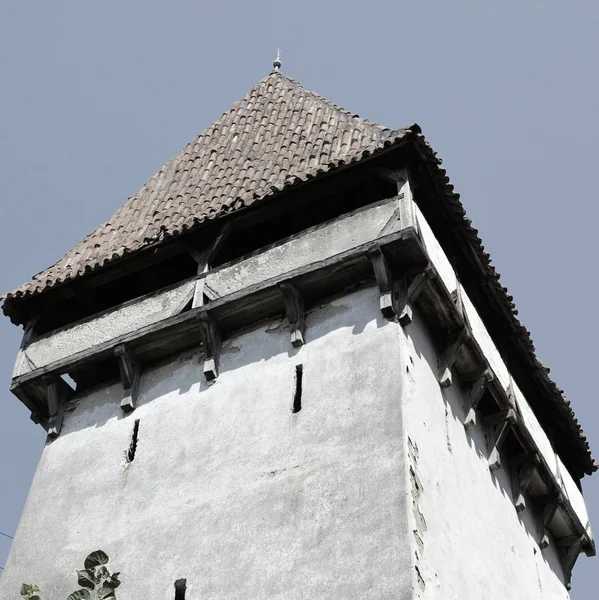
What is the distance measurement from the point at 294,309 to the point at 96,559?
357 centimetres

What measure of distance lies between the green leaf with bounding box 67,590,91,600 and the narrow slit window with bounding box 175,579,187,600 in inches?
36.7

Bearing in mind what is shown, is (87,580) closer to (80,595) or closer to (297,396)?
(80,595)

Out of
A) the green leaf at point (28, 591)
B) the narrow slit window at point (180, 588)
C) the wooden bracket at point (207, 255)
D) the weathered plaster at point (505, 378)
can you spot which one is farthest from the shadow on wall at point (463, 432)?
the green leaf at point (28, 591)

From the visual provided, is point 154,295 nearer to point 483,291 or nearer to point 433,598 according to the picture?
point 483,291

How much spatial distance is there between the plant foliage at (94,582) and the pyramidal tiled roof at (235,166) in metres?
4.34

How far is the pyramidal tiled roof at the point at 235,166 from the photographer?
1692 cm

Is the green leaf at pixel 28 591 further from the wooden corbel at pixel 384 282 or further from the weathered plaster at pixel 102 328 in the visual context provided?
the wooden corbel at pixel 384 282

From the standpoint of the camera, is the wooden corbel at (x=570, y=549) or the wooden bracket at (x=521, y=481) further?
the wooden corbel at (x=570, y=549)

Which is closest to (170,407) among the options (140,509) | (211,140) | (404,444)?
(140,509)

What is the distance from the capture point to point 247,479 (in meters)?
14.1

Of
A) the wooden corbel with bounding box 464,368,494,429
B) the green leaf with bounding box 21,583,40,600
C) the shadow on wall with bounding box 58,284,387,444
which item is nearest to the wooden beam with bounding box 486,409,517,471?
the wooden corbel with bounding box 464,368,494,429

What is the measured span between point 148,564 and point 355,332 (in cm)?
340

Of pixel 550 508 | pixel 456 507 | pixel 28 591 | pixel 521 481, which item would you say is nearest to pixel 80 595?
pixel 28 591

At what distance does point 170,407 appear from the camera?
15.6m
